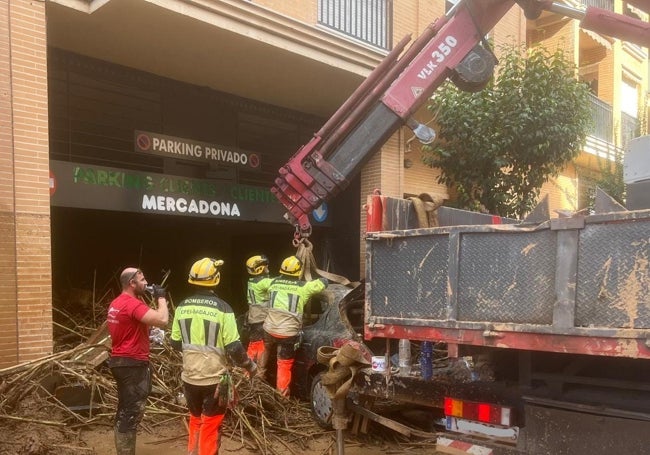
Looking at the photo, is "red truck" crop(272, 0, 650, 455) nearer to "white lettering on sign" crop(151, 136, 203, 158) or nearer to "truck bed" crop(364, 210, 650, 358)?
"truck bed" crop(364, 210, 650, 358)

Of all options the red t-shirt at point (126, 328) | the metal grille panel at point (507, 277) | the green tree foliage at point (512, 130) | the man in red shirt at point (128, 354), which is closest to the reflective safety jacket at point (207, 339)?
the man in red shirt at point (128, 354)

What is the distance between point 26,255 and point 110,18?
310 centimetres

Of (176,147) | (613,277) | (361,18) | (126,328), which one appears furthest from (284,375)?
(361,18)

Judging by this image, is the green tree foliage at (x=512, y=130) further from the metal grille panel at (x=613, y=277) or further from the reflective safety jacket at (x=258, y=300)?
the metal grille panel at (x=613, y=277)

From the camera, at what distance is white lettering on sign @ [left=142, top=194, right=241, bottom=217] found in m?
8.96

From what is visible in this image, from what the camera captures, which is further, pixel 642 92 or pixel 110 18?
pixel 642 92

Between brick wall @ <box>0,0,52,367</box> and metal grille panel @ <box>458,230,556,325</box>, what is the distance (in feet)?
16.0

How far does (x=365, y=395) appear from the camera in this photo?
470cm

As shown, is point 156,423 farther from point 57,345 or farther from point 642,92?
point 642,92

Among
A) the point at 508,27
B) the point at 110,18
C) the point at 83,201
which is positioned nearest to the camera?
the point at 110,18

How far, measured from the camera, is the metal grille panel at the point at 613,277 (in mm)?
2896

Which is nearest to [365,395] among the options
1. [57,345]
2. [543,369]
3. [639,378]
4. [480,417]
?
[480,417]

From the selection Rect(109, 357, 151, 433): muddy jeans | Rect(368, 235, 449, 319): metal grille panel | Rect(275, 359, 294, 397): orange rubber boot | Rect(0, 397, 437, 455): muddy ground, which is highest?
Rect(368, 235, 449, 319): metal grille panel

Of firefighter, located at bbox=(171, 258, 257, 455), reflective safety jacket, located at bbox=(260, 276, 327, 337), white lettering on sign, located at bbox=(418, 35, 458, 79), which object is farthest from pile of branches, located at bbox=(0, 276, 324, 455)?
white lettering on sign, located at bbox=(418, 35, 458, 79)
